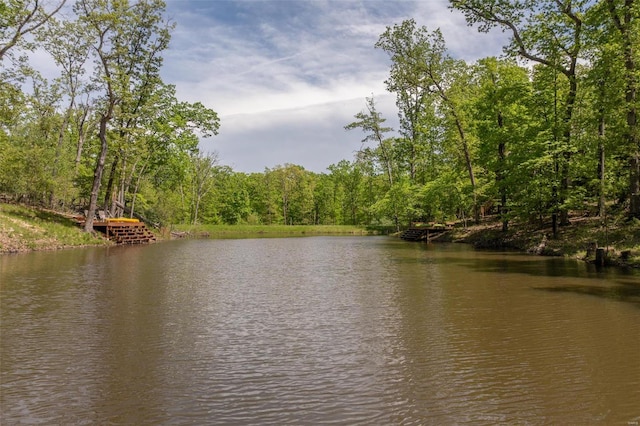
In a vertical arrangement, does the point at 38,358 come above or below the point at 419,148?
below

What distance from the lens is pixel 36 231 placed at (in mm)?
27875

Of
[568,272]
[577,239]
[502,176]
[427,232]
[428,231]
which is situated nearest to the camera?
[568,272]

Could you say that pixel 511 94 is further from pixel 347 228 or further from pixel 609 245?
pixel 347 228

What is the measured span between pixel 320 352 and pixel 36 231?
2735 cm

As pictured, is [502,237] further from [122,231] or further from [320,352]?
[122,231]

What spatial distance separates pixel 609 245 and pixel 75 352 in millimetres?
21993

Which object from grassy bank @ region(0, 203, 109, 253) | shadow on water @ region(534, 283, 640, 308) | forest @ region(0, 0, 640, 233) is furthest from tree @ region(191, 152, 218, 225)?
shadow on water @ region(534, 283, 640, 308)

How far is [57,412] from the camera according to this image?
5.10 metres

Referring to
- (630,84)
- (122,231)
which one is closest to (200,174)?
(122,231)

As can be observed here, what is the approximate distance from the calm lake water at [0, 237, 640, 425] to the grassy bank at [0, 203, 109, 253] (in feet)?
40.7

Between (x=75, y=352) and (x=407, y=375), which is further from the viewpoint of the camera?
(x=75, y=352)

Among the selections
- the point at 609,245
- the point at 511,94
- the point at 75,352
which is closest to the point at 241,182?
the point at 511,94

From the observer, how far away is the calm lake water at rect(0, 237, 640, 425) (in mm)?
5168

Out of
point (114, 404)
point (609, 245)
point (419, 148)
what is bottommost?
Result: point (114, 404)
